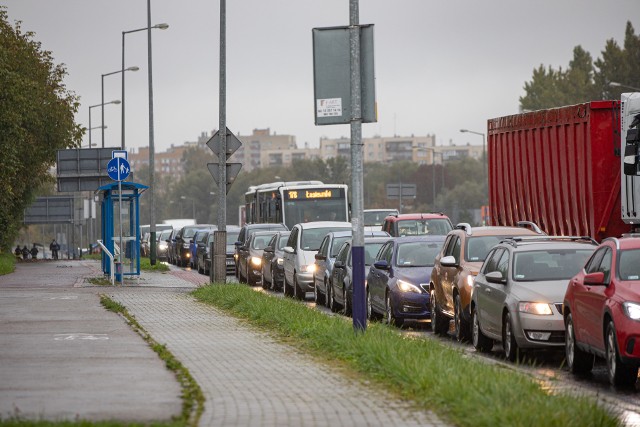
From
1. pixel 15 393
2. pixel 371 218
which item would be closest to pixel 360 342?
pixel 15 393

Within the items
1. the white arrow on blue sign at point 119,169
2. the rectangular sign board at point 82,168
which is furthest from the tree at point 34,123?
the white arrow on blue sign at point 119,169

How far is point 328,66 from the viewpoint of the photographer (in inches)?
680

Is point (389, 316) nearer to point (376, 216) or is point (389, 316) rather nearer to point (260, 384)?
point (260, 384)

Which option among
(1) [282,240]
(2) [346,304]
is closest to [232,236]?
(1) [282,240]

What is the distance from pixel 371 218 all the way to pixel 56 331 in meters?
33.5

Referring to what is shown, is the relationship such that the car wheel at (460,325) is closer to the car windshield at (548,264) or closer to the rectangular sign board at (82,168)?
the car windshield at (548,264)

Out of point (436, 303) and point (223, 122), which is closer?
point (436, 303)

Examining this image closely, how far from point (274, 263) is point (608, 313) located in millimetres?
22986

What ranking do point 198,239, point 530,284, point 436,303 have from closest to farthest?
point 530,284 < point 436,303 < point 198,239

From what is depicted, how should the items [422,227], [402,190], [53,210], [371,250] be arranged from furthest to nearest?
[53,210]
[402,190]
[422,227]
[371,250]

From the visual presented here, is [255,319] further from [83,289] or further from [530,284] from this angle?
[83,289]

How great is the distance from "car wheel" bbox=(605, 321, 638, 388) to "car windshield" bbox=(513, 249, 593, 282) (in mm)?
3200

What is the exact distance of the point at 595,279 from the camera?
563 inches

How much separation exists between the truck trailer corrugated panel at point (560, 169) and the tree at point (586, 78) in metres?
61.4
